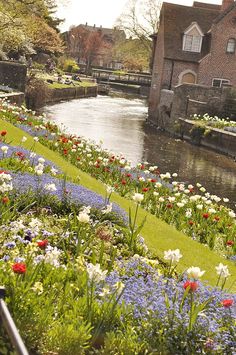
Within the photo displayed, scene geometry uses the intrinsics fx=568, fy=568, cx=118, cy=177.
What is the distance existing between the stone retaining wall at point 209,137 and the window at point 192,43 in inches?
456

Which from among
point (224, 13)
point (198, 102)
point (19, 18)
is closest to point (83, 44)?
point (224, 13)

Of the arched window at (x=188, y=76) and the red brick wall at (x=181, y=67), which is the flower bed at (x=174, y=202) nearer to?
the red brick wall at (x=181, y=67)

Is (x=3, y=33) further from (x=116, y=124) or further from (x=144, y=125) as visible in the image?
(x=144, y=125)

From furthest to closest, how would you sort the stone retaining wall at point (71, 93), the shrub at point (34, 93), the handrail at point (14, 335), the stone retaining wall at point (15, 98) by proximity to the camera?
the stone retaining wall at point (71, 93) → the shrub at point (34, 93) → the stone retaining wall at point (15, 98) → the handrail at point (14, 335)

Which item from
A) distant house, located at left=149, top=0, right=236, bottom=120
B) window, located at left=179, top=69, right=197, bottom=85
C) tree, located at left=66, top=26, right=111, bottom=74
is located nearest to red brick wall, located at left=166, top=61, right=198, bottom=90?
distant house, located at left=149, top=0, right=236, bottom=120

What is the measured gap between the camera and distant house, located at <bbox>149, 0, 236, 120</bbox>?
147ft

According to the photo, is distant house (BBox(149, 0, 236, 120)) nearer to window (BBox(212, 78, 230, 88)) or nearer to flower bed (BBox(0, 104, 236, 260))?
window (BBox(212, 78, 230, 88))

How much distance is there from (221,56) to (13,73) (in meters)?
17.0

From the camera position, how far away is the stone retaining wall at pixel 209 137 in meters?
29.9

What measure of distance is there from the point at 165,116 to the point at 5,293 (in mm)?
37411

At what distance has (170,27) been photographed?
46156mm

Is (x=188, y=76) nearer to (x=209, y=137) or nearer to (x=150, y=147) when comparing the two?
(x=209, y=137)

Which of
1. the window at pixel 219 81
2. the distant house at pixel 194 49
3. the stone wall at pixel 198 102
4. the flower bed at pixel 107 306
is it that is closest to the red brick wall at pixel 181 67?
the distant house at pixel 194 49

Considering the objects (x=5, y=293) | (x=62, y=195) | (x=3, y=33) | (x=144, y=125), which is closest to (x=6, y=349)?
(x=5, y=293)
